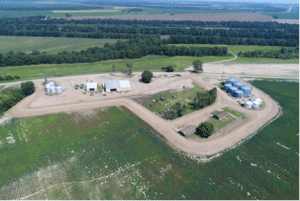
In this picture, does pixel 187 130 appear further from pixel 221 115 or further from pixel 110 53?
pixel 110 53

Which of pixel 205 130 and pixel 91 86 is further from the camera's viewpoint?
pixel 91 86

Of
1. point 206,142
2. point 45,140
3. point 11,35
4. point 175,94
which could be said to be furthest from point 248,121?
point 11,35

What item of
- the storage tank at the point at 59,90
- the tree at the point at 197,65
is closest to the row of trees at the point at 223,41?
the tree at the point at 197,65

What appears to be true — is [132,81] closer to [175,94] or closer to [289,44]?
[175,94]

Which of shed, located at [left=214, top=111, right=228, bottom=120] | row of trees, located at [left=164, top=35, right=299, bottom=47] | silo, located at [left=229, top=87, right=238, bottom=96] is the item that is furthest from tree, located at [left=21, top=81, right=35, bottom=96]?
row of trees, located at [left=164, top=35, right=299, bottom=47]

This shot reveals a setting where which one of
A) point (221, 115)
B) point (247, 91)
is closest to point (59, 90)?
point (221, 115)

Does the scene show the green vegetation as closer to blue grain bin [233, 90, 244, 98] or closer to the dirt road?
the dirt road
